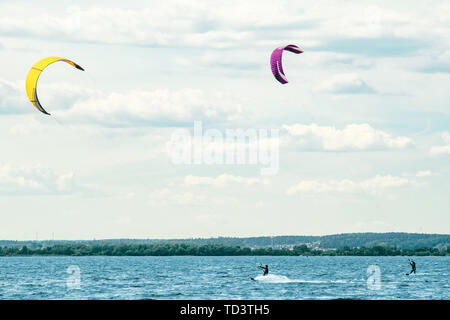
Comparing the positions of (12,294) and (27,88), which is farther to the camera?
(12,294)

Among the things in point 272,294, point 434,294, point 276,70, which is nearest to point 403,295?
point 434,294

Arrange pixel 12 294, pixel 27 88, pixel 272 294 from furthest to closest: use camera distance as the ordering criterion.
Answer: pixel 12 294 < pixel 272 294 < pixel 27 88

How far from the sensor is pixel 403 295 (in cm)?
6494
